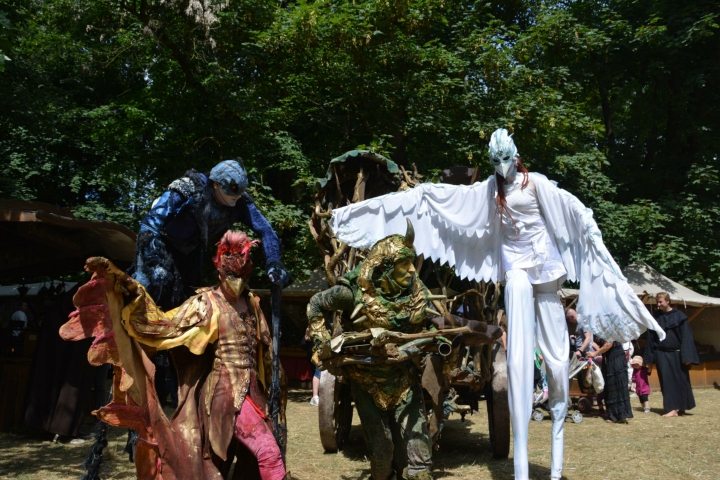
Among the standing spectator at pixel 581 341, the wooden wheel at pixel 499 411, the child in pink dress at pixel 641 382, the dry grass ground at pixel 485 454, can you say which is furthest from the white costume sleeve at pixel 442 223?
the child in pink dress at pixel 641 382

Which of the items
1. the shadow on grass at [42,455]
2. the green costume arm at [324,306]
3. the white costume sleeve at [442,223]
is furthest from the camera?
the shadow on grass at [42,455]

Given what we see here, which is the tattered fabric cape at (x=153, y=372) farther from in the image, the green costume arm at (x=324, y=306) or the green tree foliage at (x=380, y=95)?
the green tree foliage at (x=380, y=95)

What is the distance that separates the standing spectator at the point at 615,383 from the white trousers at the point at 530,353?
5.74 m

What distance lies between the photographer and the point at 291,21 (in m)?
13.0

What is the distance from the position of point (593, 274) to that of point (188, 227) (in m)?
2.76

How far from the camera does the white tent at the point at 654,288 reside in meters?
14.6

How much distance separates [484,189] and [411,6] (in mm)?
9072

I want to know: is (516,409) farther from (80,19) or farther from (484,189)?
(80,19)

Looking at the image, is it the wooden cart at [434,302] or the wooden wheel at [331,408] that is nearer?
the wooden cart at [434,302]

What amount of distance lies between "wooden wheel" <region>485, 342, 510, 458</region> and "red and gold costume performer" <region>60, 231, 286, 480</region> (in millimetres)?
2296

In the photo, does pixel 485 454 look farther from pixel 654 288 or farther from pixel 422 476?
pixel 654 288

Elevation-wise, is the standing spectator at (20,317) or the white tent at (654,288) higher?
the white tent at (654,288)

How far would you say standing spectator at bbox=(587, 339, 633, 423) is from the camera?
9.98m

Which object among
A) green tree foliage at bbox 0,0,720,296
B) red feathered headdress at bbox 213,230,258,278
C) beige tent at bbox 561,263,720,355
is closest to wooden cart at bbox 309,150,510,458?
red feathered headdress at bbox 213,230,258,278
